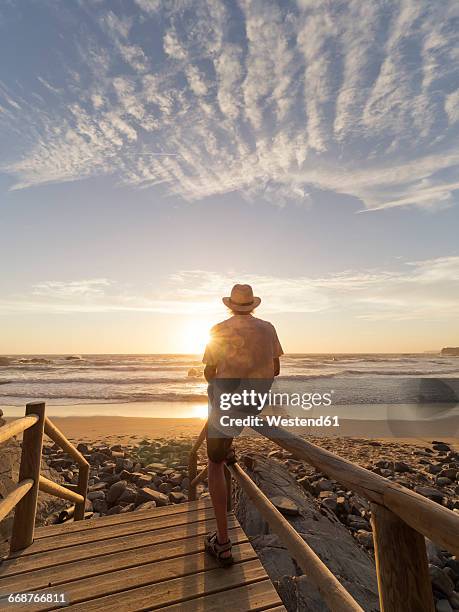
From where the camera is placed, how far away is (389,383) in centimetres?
2781

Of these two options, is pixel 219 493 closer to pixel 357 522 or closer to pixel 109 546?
pixel 109 546

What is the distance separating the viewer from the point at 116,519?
14.0 feet

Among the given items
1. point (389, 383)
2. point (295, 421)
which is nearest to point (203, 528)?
point (295, 421)

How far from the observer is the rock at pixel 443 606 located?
3796mm

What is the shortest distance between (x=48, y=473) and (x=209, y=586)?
5040 mm

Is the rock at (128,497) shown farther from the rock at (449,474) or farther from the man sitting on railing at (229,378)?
the rock at (449,474)

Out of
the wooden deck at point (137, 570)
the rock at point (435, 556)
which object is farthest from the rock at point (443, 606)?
the wooden deck at point (137, 570)

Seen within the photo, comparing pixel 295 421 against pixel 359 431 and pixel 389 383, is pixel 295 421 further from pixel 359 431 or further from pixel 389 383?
pixel 389 383

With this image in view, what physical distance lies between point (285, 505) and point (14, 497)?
3208 millimetres

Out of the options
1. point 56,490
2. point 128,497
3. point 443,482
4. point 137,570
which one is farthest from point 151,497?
point 443,482

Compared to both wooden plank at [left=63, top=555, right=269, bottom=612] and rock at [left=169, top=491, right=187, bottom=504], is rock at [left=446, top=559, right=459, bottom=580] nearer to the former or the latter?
wooden plank at [left=63, top=555, right=269, bottom=612]

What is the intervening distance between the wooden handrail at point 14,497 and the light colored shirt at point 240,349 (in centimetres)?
202

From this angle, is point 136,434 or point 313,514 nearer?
point 313,514

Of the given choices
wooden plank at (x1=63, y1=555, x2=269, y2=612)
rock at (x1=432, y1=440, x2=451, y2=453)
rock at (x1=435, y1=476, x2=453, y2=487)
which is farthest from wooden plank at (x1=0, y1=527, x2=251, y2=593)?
rock at (x1=432, y1=440, x2=451, y2=453)
